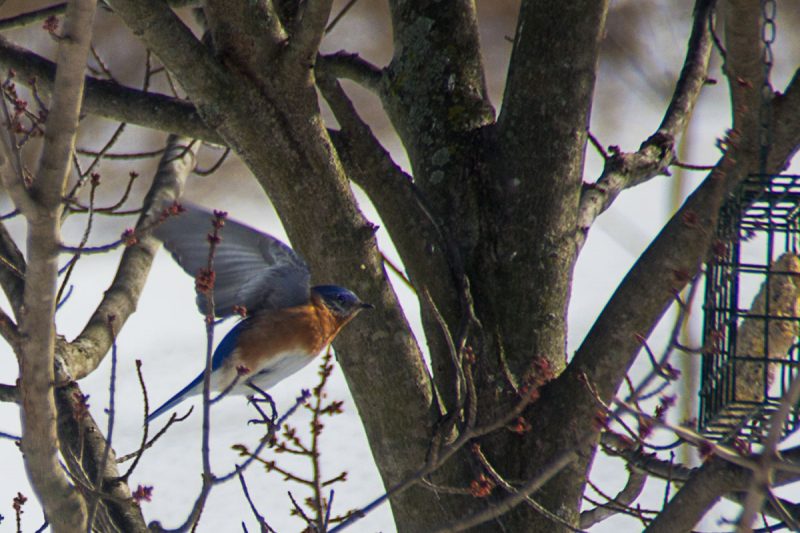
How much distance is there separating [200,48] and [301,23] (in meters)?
0.25

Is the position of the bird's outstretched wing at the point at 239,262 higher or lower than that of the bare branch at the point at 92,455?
higher

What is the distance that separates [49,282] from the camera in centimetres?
201

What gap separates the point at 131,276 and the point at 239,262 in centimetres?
77

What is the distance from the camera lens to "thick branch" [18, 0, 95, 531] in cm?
187

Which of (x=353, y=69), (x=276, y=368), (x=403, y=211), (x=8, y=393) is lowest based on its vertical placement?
(x=8, y=393)

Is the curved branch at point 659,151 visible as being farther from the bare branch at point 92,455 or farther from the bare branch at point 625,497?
the bare branch at point 92,455

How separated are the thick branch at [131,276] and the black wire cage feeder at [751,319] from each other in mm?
1615

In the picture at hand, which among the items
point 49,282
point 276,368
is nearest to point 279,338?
point 276,368

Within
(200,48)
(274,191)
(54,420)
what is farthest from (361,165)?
(54,420)

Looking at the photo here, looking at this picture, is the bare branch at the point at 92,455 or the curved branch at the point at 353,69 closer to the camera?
the bare branch at the point at 92,455

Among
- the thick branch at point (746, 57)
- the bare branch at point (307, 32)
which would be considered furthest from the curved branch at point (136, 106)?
the thick branch at point (746, 57)

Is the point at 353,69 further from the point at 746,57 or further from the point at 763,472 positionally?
the point at 763,472

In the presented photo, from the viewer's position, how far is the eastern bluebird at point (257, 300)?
318 centimetres

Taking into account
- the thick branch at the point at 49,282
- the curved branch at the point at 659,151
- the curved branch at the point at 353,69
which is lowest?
the thick branch at the point at 49,282
